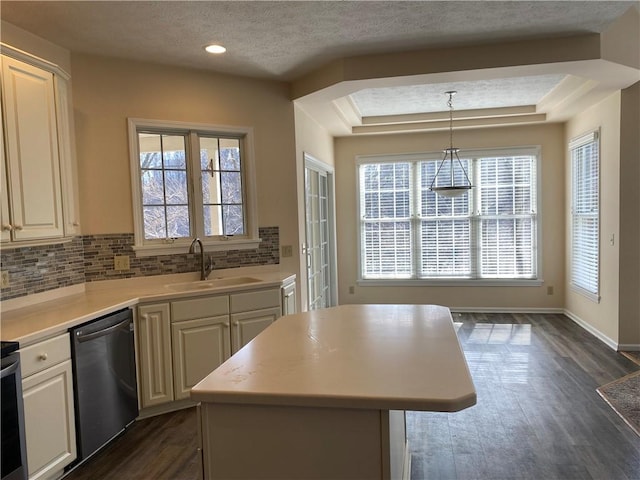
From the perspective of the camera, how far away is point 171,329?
3162mm

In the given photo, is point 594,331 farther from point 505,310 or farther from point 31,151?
point 31,151

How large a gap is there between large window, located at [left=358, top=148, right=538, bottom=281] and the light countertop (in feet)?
9.04

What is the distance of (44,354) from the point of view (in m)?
2.24

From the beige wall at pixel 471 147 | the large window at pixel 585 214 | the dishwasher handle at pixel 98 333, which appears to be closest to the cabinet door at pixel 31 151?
the dishwasher handle at pixel 98 333

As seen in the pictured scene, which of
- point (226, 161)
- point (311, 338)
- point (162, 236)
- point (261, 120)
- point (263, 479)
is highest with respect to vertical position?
point (261, 120)

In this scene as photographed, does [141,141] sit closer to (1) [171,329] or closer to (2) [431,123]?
(1) [171,329]

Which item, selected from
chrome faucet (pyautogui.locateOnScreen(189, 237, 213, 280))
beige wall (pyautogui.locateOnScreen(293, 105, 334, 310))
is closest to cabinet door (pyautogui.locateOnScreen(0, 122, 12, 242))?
chrome faucet (pyautogui.locateOnScreen(189, 237, 213, 280))

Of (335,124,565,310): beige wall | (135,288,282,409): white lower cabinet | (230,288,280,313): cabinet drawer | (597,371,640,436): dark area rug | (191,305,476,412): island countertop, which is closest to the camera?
(191,305,476,412): island countertop

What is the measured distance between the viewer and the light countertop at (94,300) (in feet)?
7.53

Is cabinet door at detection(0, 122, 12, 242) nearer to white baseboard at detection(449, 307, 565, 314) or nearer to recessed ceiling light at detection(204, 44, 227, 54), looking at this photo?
recessed ceiling light at detection(204, 44, 227, 54)

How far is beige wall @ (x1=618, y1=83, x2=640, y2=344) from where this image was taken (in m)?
4.24

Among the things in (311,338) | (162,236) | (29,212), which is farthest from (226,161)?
(311,338)

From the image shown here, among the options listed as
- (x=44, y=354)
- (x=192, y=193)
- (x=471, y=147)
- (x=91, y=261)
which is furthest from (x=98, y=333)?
(x=471, y=147)

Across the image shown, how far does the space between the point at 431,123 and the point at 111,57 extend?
3.99 metres
